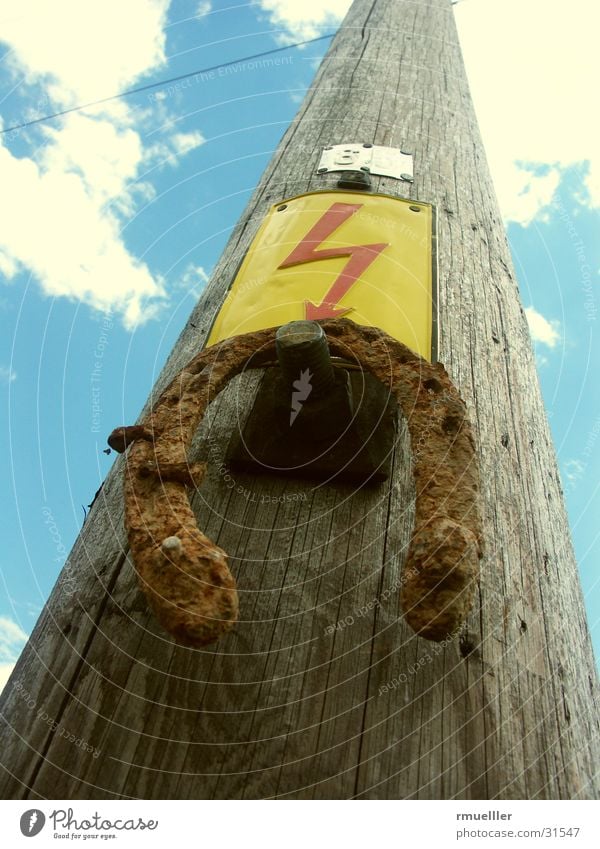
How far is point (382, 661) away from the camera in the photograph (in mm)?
1000

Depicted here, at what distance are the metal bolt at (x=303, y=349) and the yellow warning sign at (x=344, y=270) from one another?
35cm

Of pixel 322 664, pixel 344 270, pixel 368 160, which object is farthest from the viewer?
pixel 368 160

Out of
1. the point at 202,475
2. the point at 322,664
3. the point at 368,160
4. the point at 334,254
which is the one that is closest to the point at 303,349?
the point at 202,475

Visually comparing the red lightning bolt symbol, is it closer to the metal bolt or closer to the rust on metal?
the rust on metal

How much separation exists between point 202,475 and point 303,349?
0.30 m

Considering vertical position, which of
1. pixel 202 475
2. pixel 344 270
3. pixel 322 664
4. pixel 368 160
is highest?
pixel 368 160

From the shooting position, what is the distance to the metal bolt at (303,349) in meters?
1.14

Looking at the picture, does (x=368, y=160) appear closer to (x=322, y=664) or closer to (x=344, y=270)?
(x=344, y=270)

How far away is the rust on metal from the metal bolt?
7cm

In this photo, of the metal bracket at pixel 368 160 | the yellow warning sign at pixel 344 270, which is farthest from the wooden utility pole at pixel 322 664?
the metal bracket at pixel 368 160

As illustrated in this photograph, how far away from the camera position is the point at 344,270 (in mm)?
1639

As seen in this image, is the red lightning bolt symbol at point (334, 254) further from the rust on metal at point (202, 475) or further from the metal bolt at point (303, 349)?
the metal bolt at point (303, 349)

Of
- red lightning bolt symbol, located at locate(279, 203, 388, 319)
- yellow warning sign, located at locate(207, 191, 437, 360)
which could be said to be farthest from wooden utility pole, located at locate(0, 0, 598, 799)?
red lightning bolt symbol, located at locate(279, 203, 388, 319)

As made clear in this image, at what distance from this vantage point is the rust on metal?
86 cm
